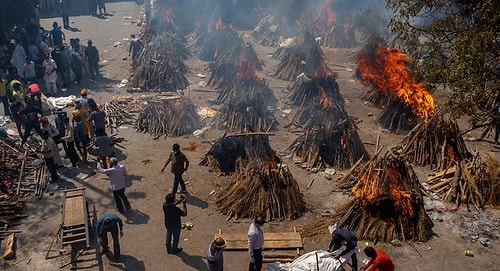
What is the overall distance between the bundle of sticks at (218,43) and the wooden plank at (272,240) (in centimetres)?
1439

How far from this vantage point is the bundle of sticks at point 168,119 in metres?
15.6

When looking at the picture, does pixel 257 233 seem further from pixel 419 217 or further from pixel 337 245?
pixel 419 217

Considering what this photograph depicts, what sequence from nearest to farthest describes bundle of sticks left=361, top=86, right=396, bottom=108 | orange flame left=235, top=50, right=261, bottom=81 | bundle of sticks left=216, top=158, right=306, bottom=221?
bundle of sticks left=216, top=158, right=306, bottom=221 → bundle of sticks left=361, top=86, right=396, bottom=108 → orange flame left=235, top=50, right=261, bottom=81

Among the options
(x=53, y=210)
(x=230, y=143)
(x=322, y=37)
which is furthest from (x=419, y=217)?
(x=322, y=37)

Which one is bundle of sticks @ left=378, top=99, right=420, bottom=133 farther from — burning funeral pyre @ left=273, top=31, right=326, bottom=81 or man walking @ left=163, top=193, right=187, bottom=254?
man walking @ left=163, top=193, right=187, bottom=254

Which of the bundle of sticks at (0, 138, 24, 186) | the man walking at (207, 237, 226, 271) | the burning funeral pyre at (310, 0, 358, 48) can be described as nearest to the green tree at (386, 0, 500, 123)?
the man walking at (207, 237, 226, 271)

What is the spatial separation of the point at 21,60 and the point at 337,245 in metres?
16.2

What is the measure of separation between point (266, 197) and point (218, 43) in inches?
562

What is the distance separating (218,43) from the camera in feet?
77.6

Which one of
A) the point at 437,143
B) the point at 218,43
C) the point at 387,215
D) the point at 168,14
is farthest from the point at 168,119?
the point at 168,14

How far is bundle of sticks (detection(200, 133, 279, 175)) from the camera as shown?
13.0 metres

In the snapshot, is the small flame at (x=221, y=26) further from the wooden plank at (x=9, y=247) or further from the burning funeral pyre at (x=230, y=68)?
the wooden plank at (x=9, y=247)

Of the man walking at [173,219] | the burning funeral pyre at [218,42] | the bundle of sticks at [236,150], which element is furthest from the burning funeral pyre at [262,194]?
the burning funeral pyre at [218,42]

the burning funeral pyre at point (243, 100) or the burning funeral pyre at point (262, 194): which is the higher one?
the burning funeral pyre at point (243, 100)
